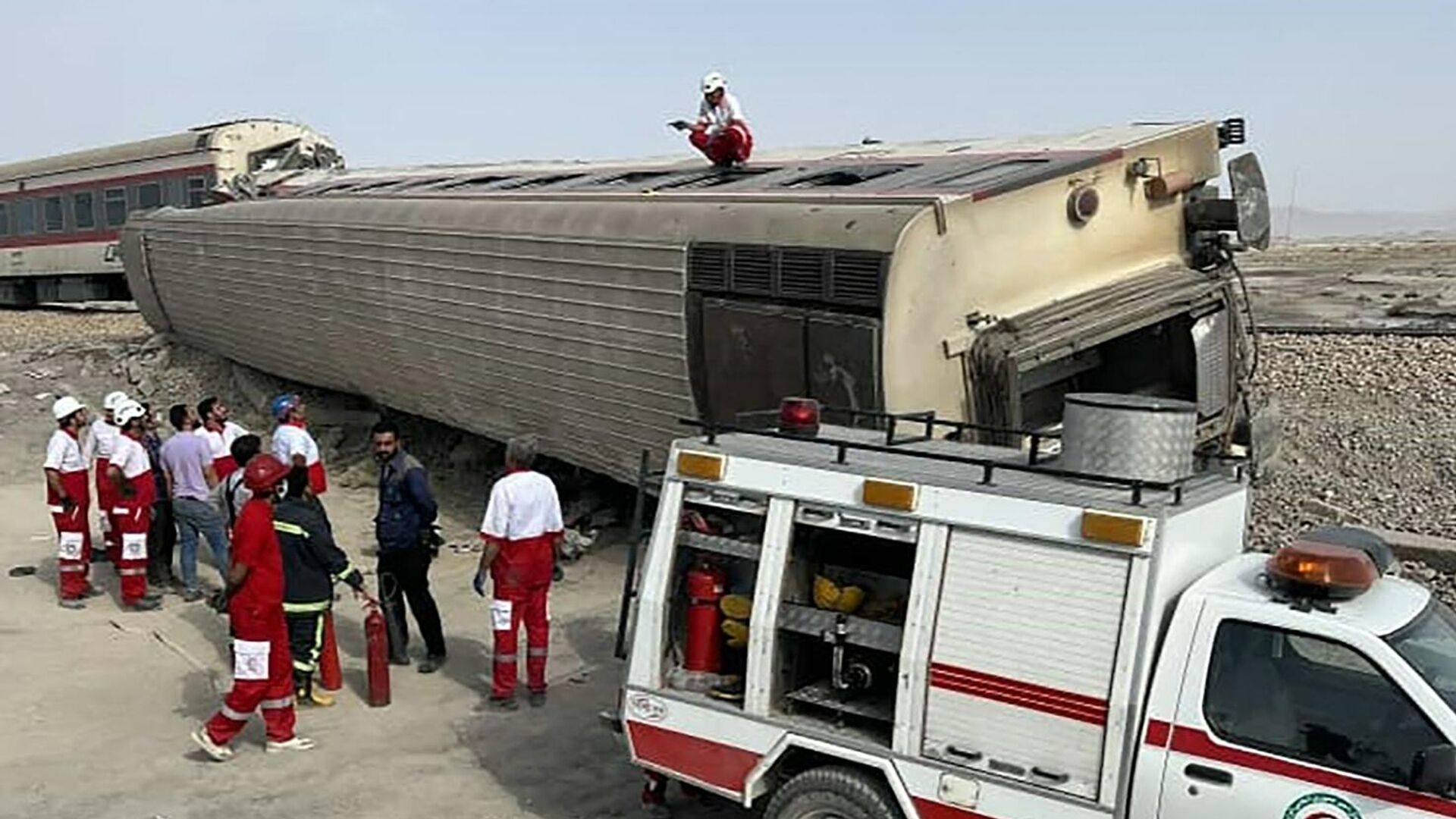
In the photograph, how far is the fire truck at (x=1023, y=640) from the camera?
4301 mm

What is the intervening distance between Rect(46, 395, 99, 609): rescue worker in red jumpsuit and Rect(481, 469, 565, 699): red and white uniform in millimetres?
4038

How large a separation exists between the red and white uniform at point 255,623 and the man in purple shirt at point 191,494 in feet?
9.93

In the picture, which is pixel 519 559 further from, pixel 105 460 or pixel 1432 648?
pixel 1432 648

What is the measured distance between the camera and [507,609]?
753 cm

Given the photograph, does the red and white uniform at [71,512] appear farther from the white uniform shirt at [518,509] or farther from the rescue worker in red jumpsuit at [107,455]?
the white uniform shirt at [518,509]

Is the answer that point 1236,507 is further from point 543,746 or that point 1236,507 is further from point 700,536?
point 543,746

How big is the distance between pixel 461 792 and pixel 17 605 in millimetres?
5083

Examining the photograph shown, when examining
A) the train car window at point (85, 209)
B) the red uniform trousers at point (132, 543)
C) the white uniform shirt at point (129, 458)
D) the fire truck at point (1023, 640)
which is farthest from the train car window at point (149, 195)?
the fire truck at point (1023, 640)

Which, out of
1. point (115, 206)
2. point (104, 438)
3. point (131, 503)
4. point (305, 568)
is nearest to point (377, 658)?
point (305, 568)

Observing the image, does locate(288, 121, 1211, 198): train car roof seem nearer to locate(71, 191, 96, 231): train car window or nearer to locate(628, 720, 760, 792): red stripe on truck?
locate(628, 720, 760, 792): red stripe on truck

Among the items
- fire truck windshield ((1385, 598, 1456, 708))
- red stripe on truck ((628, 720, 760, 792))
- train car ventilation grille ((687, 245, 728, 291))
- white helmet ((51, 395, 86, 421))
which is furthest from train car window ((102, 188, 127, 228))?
fire truck windshield ((1385, 598, 1456, 708))

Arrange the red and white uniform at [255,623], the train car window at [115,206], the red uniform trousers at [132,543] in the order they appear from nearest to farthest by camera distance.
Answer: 1. the red and white uniform at [255,623]
2. the red uniform trousers at [132,543]
3. the train car window at [115,206]

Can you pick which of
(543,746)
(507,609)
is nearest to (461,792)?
(543,746)

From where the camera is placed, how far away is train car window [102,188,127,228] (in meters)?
23.3
